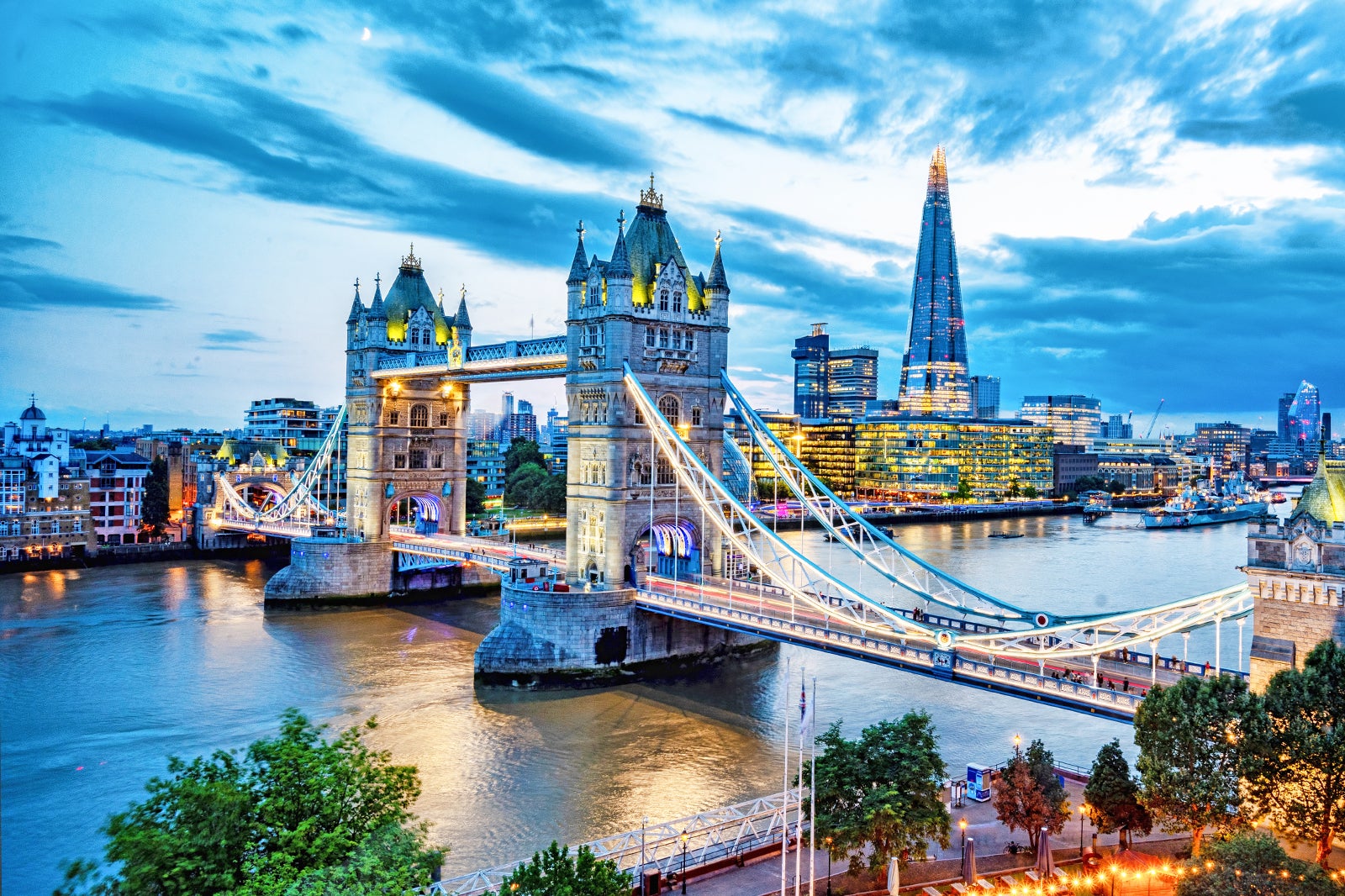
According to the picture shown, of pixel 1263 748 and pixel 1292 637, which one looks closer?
pixel 1263 748

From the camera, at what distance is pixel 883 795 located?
71.5ft

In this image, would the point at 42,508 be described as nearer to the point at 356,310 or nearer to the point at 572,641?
the point at 356,310

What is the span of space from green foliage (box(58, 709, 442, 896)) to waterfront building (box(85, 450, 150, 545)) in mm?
72275

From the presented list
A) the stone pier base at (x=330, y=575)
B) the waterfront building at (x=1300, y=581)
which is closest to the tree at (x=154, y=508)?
the stone pier base at (x=330, y=575)

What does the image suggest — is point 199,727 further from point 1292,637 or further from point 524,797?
point 1292,637

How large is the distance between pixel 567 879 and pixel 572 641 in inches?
1023

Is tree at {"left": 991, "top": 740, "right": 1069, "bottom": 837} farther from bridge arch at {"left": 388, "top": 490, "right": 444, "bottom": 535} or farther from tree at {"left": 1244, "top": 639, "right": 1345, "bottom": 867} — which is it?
bridge arch at {"left": 388, "top": 490, "right": 444, "bottom": 535}

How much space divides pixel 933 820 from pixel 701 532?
27758 mm

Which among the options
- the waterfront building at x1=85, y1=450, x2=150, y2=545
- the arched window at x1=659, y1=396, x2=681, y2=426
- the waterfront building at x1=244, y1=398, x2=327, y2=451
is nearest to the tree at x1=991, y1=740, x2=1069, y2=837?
the arched window at x1=659, y1=396, x2=681, y2=426

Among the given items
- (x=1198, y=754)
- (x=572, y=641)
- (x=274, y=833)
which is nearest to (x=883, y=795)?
(x=1198, y=754)

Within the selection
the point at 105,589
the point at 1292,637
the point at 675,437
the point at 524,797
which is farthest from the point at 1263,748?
the point at 105,589

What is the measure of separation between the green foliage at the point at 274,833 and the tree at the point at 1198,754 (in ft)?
51.0

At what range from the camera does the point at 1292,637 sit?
79.8 feet

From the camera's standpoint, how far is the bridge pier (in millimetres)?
42781
